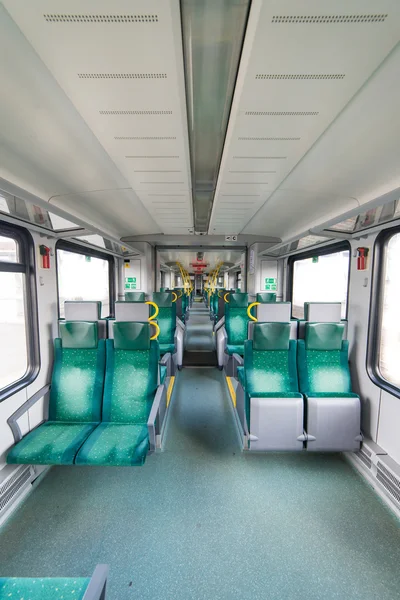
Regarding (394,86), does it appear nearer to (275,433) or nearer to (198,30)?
(198,30)

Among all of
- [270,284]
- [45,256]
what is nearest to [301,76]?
[45,256]

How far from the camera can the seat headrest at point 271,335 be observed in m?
2.82

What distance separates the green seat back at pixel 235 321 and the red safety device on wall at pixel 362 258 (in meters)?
2.48

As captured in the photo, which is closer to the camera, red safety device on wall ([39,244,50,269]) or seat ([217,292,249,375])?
red safety device on wall ([39,244,50,269])

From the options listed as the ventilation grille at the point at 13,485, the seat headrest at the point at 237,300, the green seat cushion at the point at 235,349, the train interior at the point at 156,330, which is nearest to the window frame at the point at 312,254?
the train interior at the point at 156,330

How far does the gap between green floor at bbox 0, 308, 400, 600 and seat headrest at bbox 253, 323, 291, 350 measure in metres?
1.22

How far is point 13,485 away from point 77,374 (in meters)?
1.02

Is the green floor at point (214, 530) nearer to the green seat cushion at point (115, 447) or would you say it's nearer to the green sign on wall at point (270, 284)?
the green seat cushion at point (115, 447)

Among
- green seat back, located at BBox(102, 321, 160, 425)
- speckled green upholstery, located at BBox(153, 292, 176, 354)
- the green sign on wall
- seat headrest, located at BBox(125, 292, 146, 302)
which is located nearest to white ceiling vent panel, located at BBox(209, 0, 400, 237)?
green seat back, located at BBox(102, 321, 160, 425)

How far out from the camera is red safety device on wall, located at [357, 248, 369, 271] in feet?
9.48

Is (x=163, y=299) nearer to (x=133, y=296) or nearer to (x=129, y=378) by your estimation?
(x=133, y=296)

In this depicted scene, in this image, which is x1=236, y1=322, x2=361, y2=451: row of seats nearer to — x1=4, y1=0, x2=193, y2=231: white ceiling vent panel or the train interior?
the train interior

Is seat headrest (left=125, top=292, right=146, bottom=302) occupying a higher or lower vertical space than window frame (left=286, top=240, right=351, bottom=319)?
lower

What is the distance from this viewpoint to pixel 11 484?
2035mm
